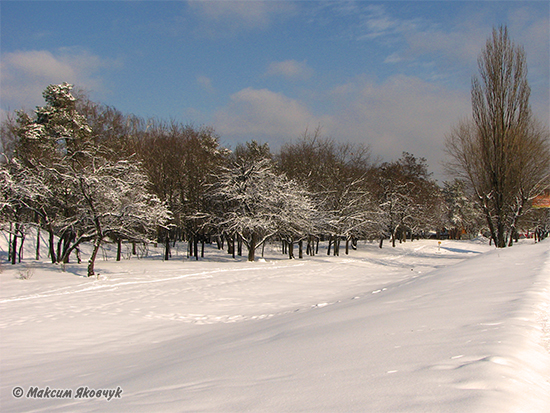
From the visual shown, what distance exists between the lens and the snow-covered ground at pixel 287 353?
3180mm

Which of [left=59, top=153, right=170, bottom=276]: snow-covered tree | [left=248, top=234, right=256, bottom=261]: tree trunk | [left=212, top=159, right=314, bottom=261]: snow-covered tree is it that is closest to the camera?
[left=59, top=153, right=170, bottom=276]: snow-covered tree

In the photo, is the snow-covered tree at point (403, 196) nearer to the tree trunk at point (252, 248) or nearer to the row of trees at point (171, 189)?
the row of trees at point (171, 189)

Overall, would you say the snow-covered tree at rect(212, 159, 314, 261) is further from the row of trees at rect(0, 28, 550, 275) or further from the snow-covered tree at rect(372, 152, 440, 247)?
the snow-covered tree at rect(372, 152, 440, 247)

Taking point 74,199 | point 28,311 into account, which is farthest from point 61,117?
point 28,311

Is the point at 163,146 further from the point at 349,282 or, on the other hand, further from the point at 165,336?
the point at 165,336

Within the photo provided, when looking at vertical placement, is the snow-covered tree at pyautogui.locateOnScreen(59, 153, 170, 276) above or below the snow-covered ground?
above

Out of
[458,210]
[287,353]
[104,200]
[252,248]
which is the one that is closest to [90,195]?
[104,200]

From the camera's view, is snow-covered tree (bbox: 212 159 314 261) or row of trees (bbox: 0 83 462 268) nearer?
row of trees (bbox: 0 83 462 268)
